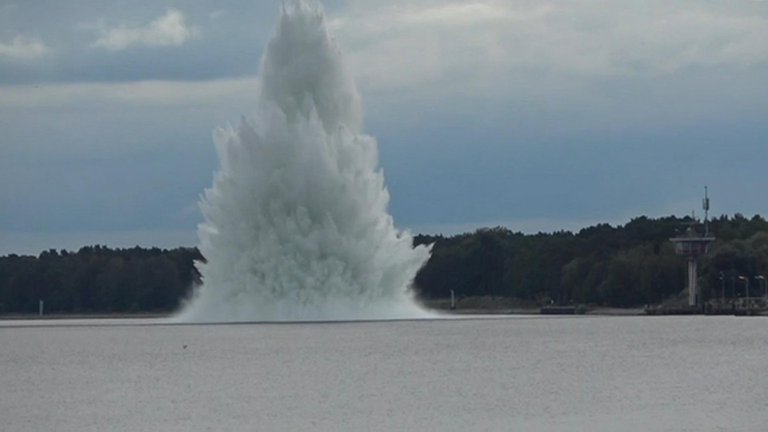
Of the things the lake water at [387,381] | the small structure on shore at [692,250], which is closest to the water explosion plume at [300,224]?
the lake water at [387,381]

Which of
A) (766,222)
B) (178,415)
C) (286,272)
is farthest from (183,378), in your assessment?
(766,222)

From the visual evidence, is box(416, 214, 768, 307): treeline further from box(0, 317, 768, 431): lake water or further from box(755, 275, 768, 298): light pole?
box(0, 317, 768, 431): lake water

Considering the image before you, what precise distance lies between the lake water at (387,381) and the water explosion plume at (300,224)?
2.24 metres

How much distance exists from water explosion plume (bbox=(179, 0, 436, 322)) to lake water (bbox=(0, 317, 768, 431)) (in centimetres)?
224

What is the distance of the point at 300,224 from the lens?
9400 centimetres

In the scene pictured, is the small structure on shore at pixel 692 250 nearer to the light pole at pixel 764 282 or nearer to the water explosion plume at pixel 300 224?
the light pole at pixel 764 282

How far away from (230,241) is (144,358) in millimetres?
16164

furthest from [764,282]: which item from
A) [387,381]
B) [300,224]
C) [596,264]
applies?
[387,381]

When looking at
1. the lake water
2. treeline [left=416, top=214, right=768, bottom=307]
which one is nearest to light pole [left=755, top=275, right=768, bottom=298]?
treeline [left=416, top=214, right=768, bottom=307]

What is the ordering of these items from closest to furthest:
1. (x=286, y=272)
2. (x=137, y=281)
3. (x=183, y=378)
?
(x=183, y=378) < (x=286, y=272) < (x=137, y=281)

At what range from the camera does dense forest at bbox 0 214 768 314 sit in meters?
154

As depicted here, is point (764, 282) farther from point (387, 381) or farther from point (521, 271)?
point (387, 381)

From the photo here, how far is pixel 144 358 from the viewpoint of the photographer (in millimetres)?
78938

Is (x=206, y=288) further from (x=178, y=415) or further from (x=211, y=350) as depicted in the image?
(x=178, y=415)
